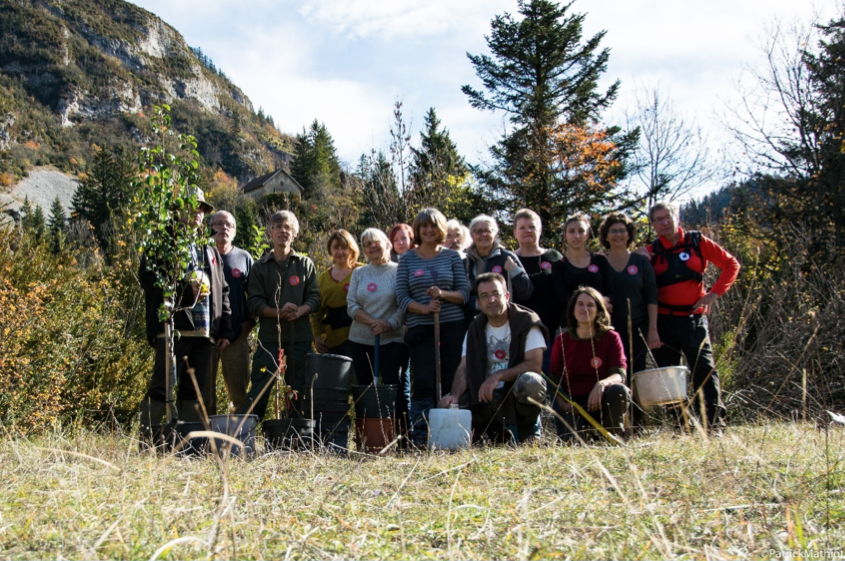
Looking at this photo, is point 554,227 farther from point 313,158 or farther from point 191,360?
point 313,158

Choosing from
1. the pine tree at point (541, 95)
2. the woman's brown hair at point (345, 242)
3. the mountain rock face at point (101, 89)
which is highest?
the mountain rock face at point (101, 89)

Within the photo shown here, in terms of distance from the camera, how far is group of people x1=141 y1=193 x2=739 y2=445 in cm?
450

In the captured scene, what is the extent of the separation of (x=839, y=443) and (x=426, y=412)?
98.2 inches

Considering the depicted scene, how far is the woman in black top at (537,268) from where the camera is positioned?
5262 mm

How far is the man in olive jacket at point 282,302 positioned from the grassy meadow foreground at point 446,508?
2.18 m

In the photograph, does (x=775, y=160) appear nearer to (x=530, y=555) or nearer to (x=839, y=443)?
(x=839, y=443)

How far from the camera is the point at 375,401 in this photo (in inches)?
173

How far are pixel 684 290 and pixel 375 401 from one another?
8.17 feet

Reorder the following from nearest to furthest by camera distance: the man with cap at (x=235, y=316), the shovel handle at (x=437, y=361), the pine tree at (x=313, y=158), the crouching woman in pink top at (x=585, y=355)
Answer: the crouching woman in pink top at (x=585, y=355), the shovel handle at (x=437, y=361), the man with cap at (x=235, y=316), the pine tree at (x=313, y=158)

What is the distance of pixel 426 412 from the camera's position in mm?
4812

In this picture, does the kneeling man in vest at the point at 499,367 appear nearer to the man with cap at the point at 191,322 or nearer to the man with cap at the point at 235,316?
the man with cap at the point at 191,322

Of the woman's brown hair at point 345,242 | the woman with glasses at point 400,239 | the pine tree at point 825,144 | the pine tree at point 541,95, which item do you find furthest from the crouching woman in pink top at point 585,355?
the pine tree at point 541,95

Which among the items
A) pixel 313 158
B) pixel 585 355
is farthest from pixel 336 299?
pixel 313 158

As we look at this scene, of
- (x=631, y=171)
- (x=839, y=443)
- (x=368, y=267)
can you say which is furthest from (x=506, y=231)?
(x=839, y=443)
